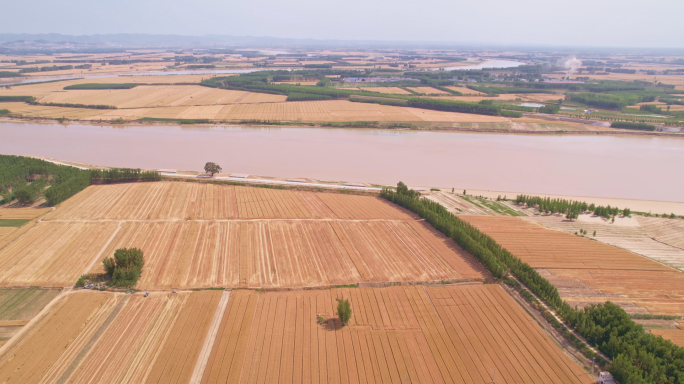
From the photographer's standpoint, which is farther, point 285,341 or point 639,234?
point 639,234

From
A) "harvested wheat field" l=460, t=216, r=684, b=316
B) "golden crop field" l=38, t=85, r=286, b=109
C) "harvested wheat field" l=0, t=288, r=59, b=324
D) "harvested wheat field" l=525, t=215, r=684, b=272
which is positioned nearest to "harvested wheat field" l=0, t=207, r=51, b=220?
"harvested wheat field" l=0, t=288, r=59, b=324

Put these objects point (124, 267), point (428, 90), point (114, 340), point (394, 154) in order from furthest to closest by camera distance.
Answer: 1. point (428, 90)
2. point (394, 154)
3. point (124, 267)
4. point (114, 340)

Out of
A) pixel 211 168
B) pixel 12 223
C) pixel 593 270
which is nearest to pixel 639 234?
pixel 593 270

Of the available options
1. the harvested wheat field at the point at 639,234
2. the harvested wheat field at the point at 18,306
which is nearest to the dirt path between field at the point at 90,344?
the harvested wheat field at the point at 18,306

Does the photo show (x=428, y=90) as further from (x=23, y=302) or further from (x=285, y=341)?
(x=23, y=302)

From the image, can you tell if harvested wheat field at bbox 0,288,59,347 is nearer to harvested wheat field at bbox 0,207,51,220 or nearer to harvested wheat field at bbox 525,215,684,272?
harvested wheat field at bbox 0,207,51,220

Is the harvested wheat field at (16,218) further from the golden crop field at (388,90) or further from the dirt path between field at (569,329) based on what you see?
the golden crop field at (388,90)

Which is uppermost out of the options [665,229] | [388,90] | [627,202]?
[388,90]

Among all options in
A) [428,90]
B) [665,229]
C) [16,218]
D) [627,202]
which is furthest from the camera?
[428,90]
